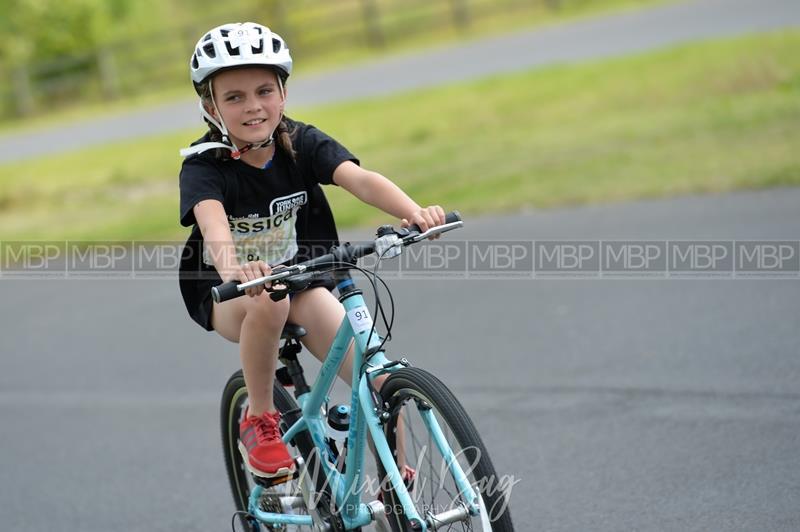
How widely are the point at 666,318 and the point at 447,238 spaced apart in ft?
11.7

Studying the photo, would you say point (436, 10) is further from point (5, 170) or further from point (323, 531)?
point (323, 531)

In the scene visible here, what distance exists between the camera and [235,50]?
4.12 m

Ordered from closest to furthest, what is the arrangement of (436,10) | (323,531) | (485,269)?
(323,531) → (485,269) → (436,10)

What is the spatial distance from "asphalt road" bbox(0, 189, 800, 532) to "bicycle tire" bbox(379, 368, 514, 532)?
1.19 metres

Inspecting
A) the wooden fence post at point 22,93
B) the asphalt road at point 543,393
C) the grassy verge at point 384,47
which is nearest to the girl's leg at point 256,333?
the asphalt road at point 543,393

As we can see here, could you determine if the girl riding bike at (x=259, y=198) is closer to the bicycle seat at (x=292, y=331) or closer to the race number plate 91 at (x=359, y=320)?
the bicycle seat at (x=292, y=331)

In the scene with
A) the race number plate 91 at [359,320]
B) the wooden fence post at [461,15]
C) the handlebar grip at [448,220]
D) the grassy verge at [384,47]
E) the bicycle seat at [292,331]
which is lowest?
the bicycle seat at [292,331]

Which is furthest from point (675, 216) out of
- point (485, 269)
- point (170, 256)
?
point (170, 256)

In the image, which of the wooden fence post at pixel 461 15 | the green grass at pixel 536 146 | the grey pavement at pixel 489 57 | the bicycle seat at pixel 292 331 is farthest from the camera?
the wooden fence post at pixel 461 15

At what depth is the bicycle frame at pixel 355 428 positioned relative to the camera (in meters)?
3.75

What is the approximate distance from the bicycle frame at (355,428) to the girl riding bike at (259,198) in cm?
13

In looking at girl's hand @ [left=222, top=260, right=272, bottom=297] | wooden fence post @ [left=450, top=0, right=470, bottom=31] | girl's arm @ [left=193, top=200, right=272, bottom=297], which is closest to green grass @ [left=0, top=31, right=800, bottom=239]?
girl's arm @ [left=193, top=200, right=272, bottom=297]

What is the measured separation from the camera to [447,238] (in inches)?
435

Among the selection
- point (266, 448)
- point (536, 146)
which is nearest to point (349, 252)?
point (266, 448)
